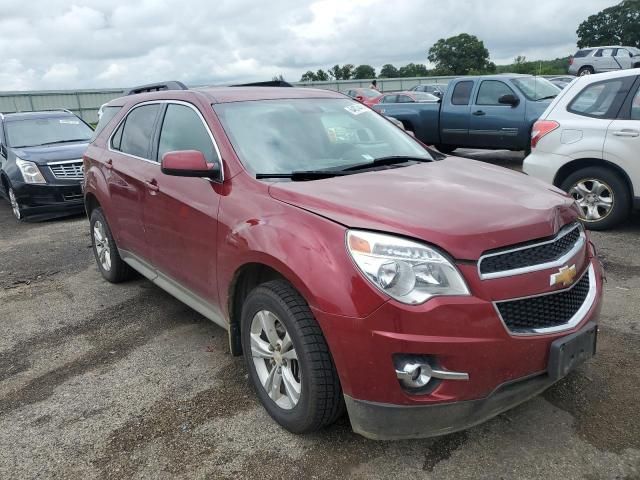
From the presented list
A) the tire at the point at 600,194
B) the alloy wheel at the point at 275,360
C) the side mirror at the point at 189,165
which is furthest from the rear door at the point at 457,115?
the alloy wheel at the point at 275,360

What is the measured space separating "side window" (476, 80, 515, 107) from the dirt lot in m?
7.02

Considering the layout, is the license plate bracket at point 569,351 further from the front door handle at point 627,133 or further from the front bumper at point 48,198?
the front bumper at point 48,198

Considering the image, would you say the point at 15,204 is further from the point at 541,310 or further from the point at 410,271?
the point at 541,310

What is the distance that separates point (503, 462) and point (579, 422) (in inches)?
21.5

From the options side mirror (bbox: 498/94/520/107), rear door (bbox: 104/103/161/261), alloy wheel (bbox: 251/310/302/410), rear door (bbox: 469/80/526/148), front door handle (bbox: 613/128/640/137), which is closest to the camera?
alloy wheel (bbox: 251/310/302/410)

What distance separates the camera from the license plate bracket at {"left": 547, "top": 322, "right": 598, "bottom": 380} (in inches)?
94.0

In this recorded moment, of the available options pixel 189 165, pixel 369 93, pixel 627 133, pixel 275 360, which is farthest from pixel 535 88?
pixel 369 93

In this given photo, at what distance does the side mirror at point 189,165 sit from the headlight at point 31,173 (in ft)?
20.5

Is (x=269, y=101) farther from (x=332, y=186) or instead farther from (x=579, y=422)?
(x=579, y=422)

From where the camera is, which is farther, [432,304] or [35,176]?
[35,176]

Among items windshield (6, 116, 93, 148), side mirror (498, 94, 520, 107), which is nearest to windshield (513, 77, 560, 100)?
side mirror (498, 94, 520, 107)

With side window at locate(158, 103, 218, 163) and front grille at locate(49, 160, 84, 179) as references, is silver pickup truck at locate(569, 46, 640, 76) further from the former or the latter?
side window at locate(158, 103, 218, 163)

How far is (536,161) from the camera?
6.33 meters

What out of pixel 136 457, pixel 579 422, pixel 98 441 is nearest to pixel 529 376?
pixel 579 422
